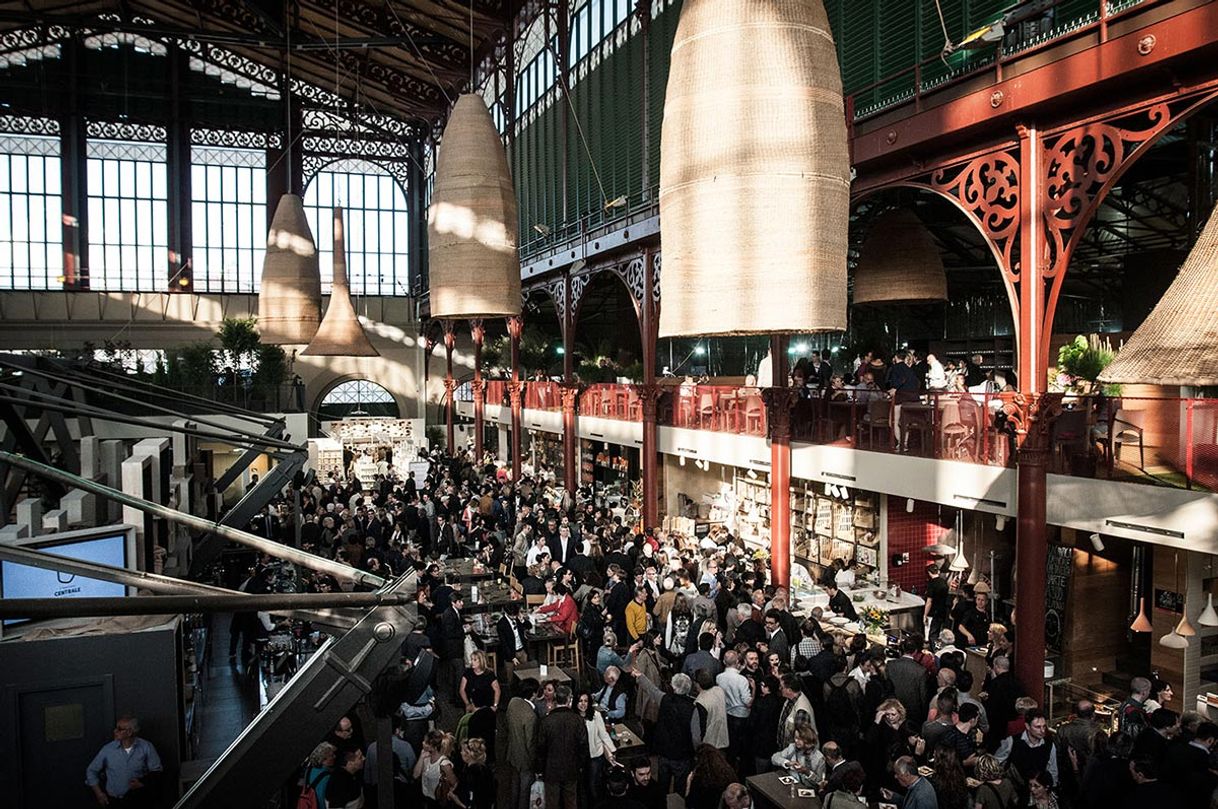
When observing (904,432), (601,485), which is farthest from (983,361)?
(904,432)

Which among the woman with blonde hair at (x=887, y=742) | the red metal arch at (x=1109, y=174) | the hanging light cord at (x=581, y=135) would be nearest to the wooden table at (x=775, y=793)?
the woman with blonde hair at (x=887, y=742)

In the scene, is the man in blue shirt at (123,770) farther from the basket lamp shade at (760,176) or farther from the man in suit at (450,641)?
the basket lamp shade at (760,176)

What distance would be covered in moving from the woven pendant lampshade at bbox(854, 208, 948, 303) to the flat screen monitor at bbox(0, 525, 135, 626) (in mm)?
8164

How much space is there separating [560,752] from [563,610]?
161 inches

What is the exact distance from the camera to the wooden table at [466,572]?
12242 millimetres

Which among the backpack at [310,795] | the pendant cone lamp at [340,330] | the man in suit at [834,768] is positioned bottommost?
the backpack at [310,795]

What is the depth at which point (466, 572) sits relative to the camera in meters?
12.5

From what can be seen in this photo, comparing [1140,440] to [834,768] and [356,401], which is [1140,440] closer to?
[834,768]

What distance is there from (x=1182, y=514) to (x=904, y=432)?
3396mm

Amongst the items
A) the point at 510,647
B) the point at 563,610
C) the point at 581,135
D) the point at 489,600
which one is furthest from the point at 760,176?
the point at 581,135

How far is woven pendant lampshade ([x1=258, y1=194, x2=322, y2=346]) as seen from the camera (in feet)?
24.9

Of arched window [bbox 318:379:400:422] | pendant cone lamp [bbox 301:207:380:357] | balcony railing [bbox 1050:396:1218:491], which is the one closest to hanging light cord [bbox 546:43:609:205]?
pendant cone lamp [bbox 301:207:380:357]

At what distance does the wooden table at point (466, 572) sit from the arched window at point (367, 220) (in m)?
22.6

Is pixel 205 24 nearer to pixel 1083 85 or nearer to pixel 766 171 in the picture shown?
pixel 1083 85
